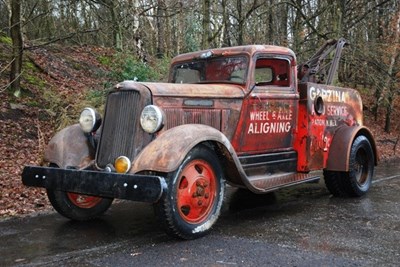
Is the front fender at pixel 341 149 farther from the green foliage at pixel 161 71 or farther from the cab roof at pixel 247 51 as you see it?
the green foliage at pixel 161 71

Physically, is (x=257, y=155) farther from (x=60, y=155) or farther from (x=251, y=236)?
(x=60, y=155)

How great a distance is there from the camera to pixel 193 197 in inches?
189

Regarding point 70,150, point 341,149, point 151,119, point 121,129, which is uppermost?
point 151,119

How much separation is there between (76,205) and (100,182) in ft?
4.10

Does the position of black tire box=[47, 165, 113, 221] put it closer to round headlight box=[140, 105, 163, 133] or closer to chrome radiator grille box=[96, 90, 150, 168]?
chrome radiator grille box=[96, 90, 150, 168]

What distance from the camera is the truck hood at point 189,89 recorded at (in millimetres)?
4969

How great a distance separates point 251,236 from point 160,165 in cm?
122

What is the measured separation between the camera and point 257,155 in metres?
5.97

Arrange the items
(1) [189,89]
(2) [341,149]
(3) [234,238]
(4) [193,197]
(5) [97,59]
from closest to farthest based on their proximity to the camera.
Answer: (3) [234,238]
(4) [193,197]
(1) [189,89]
(2) [341,149]
(5) [97,59]

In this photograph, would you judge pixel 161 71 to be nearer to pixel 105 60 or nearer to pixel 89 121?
pixel 105 60

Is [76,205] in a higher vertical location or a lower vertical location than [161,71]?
lower

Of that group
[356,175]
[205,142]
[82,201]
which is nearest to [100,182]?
[205,142]

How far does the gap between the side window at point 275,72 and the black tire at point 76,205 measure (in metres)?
2.68

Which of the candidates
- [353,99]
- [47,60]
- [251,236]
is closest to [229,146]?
[251,236]
